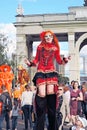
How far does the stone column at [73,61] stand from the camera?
5025 centimetres

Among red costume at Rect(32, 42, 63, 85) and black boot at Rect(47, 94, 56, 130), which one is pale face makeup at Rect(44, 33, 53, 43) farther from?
black boot at Rect(47, 94, 56, 130)

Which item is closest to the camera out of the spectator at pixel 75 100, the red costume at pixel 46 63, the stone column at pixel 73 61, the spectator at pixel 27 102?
the red costume at pixel 46 63

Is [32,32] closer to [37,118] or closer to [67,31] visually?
[67,31]

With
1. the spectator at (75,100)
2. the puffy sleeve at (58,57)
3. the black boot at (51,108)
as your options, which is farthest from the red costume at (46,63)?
the spectator at (75,100)

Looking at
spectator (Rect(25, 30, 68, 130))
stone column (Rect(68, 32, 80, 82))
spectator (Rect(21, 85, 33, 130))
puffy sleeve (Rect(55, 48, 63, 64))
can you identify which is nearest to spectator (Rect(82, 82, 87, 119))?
spectator (Rect(21, 85, 33, 130))

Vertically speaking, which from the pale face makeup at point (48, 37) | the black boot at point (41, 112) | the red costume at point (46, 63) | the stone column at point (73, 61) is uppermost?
the stone column at point (73, 61)

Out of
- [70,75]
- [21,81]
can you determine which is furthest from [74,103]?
[70,75]

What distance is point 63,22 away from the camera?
5053cm

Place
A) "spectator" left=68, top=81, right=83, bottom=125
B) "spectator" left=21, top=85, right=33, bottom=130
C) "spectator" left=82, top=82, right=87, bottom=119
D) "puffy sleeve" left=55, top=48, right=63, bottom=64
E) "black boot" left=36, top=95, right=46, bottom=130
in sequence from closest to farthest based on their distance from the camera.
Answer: "black boot" left=36, top=95, right=46, bottom=130
"puffy sleeve" left=55, top=48, right=63, bottom=64
"spectator" left=68, top=81, right=83, bottom=125
"spectator" left=21, top=85, right=33, bottom=130
"spectator" left=82, top=82, right=87, bottom=119

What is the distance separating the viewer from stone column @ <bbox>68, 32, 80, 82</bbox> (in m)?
50.2

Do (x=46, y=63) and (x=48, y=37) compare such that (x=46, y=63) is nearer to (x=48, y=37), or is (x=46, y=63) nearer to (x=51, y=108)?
(x=48, y=37)

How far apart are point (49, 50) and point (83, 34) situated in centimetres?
4320

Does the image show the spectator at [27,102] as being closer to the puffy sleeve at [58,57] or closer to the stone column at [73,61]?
the puffy sleeve at [58,57]

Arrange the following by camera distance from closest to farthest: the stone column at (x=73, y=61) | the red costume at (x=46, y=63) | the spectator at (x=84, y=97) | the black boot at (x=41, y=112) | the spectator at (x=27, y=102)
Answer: the black boot at (x=41, y=112) < the red costume at (x=46, y=63) < the spectator at (x=27, y=102) < the spectator at (x=84, y=97) < the stone column at (x=73, y=61)
